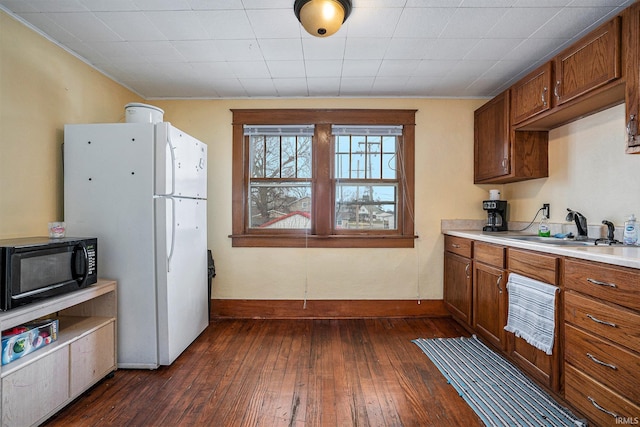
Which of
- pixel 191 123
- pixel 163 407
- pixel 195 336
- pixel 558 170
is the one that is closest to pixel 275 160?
pixel 191 123

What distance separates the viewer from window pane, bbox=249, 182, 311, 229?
3461mm

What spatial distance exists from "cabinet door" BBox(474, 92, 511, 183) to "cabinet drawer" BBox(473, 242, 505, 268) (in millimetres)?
751

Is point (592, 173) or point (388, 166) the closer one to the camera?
point (592, 173)

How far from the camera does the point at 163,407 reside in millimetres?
1865

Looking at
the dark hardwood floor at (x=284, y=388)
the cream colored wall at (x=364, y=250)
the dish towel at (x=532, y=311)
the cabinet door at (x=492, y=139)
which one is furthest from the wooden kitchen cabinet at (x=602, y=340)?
the cabinet door at (x=492, y=139)

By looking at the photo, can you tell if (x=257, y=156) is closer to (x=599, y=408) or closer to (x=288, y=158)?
(x=288, y=158)

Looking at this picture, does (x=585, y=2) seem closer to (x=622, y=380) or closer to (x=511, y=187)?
(x=511, y=187)

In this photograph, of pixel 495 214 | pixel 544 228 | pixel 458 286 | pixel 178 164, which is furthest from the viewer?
pixel 495 214

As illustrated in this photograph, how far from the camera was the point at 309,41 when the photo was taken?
229 cm

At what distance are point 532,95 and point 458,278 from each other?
67.4 inches

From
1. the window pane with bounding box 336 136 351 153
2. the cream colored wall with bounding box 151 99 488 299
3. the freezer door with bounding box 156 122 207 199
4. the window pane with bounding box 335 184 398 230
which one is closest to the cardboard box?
the freezer door with bounding box 156 122 207 199

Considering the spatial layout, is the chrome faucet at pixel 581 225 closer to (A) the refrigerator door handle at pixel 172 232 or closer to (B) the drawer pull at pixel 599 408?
(B) the drawer pull at pixel 599 408

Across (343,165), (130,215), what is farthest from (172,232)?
(343,165)

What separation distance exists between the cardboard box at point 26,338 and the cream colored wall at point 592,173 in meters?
3.70
